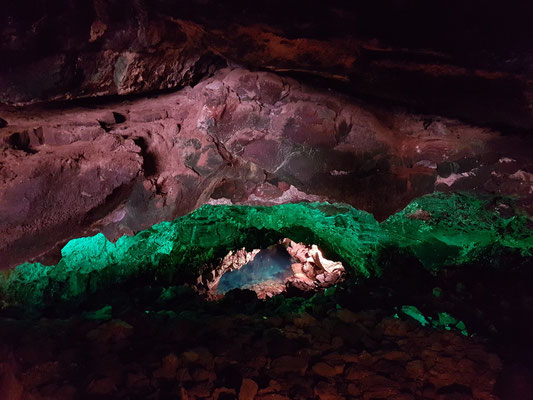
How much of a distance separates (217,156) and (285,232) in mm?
2457

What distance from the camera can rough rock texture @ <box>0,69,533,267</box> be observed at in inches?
72.5

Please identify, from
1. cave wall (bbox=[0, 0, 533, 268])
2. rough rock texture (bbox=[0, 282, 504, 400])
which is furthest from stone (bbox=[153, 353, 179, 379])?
cave wall (bbox=[0, 0, 533, 268])

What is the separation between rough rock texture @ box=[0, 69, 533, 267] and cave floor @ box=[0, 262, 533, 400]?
1.87 ft

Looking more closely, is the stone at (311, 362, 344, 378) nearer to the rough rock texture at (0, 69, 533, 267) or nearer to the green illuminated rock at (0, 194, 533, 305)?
the rough rock texture at (0, 69, 533, 267)

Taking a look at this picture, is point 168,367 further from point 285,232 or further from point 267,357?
point 285,232

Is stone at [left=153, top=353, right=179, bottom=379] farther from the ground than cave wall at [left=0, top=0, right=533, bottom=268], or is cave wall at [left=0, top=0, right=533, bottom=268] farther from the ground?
cave wall at [left=0, top=0, right=533, bottom=268]

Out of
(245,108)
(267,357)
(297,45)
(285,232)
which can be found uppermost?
(297,45)

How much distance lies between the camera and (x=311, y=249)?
524cm

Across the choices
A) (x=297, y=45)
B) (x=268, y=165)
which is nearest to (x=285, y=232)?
(x=268, y=165)

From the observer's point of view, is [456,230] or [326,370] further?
[456,230]

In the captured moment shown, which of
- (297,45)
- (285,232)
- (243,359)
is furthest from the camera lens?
(285,232)

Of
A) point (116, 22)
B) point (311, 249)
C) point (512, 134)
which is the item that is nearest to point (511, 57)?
point (512, 134)

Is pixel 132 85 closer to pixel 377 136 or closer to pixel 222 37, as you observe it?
pixel 222 37

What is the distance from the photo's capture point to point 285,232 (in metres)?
4.45
